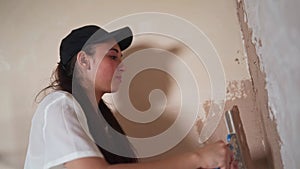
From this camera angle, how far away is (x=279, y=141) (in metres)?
0.84

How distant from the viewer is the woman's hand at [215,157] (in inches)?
35.6

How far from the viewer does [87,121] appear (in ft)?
3.20

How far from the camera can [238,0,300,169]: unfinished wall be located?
0.60m

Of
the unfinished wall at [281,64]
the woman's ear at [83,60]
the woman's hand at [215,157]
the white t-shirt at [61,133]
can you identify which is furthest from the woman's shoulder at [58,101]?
the unfinished wall at [281,64]

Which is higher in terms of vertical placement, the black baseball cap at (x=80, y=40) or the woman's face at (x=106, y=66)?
the black baseball cap at (x=80, y=40)

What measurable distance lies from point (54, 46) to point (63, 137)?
0.63 m

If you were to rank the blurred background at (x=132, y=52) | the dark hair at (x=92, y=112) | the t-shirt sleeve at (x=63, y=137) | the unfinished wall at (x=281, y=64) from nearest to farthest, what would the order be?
the unfinished wall at (x=281, y=64) < the t-shirt sleeve at (x=63, y=137) < the dark hair at (x=92, y=112) < the blurred background at (x=132, y=52)

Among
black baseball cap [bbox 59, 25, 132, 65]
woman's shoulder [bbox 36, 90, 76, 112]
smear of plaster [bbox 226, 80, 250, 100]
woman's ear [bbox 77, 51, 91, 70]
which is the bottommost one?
smear of plaster [bbox 226, 80, 250, 100]

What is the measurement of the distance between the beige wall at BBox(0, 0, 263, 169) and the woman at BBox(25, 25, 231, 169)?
0.68ft

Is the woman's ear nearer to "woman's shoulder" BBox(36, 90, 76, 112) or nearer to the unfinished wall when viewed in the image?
"woman's shoulder" BBox(36, 90, 76, 112)

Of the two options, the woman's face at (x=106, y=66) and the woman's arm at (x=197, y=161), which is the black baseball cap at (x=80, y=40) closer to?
the woman's face at (x=106, y=66)

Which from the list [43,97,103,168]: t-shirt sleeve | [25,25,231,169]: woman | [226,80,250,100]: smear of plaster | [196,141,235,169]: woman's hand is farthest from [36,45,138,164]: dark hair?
[226,80,250,100]: smear of plaster

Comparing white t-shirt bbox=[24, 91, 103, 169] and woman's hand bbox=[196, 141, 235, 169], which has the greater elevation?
white t-shirt bbox=[24, 91, 103, 169]

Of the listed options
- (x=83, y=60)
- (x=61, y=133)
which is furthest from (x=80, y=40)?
(x=61, y=133)
